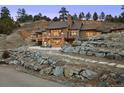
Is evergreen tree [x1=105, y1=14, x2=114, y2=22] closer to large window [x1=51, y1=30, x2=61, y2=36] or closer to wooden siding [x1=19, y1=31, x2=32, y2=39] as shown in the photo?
wooden siding [x1=19, y1=31, x2=32, y2=39]

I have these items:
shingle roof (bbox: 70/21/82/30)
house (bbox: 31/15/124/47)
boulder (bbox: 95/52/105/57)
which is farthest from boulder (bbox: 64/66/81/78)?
shingle roof (bbox: 70/21/82/30)

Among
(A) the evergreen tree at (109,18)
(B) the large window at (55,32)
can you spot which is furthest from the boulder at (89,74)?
(A) the evergreen tree at (109,18)

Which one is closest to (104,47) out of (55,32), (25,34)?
(55,32)

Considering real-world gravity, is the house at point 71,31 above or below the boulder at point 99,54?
above

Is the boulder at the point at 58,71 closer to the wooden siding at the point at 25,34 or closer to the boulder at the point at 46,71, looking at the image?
the boulder at the point at 46,71

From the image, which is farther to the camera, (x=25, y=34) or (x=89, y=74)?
(x=25, y=34)

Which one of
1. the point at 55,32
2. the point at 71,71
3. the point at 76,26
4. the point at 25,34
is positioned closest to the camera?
the point at 71,71

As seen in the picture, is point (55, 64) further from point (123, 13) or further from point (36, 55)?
point (123, 13)

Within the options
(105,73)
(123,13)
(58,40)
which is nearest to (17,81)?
(105,73)

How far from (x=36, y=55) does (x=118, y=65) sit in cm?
1837

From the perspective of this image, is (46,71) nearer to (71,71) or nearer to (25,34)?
(71,71)

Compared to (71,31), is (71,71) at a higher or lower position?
lower

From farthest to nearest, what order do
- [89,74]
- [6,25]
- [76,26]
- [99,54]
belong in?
[6,25], [76,26], [99,54], [89,74]

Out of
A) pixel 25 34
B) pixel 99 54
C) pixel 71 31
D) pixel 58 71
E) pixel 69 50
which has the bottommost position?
pixel 58 71
